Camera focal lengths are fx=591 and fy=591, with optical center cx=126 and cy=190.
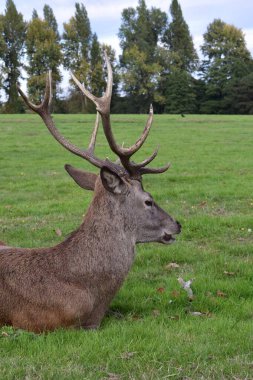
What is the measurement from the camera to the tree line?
196 feet

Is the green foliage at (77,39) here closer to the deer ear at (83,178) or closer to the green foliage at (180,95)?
the green foliage at (180,95)

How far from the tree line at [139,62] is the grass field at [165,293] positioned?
1714 inches

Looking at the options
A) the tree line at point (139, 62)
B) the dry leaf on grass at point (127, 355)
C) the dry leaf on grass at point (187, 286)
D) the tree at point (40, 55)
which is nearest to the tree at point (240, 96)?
the tree line at point (139, 62)

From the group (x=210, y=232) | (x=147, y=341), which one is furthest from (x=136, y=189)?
(x=210, y=232)

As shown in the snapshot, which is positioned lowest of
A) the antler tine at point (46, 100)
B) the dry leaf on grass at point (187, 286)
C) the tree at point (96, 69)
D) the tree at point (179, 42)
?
the dry leaf on grass at point (187, 286)

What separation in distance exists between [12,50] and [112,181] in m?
58.6

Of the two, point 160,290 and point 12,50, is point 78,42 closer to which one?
point 12,50

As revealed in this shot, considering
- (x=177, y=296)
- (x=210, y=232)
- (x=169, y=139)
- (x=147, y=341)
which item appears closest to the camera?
(x=147, y=341)

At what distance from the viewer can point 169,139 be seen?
25.2 m

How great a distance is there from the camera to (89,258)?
15.6 feet

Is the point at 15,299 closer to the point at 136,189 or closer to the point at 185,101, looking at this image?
the point at 136,189

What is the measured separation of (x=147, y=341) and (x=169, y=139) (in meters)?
21.3

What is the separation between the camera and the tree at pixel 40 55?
181 feet

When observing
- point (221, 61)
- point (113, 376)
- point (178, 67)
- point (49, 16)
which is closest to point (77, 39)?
point (49, 16)
